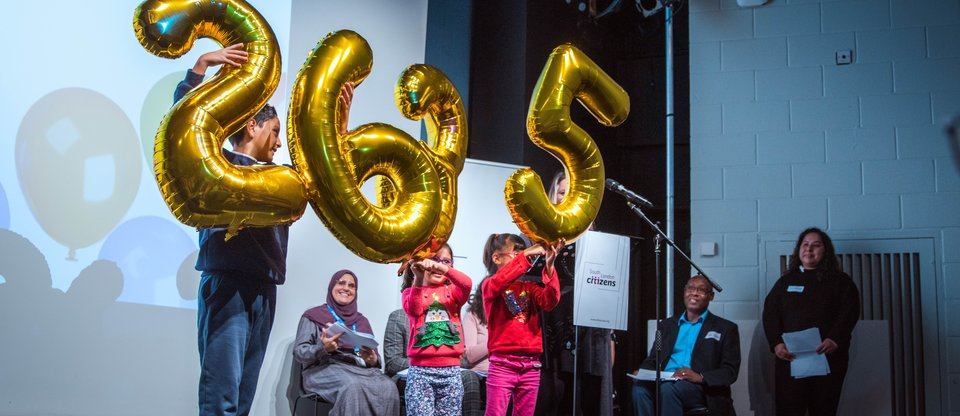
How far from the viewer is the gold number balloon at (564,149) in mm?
1353

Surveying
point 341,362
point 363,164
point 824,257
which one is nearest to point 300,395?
point 341,362

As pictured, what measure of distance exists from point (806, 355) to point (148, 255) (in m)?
3.57

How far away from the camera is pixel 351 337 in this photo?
412cm

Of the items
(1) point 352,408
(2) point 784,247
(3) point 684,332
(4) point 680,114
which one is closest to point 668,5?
(4) point 680,114

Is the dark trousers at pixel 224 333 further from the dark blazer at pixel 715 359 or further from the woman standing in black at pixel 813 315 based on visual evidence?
the woman standing in black at pixel 813 315

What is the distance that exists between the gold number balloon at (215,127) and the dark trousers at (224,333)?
123 centimetres

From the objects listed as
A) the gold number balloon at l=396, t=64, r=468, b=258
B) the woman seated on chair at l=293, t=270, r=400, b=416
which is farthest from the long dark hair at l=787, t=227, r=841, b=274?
the gold number balloon at l=396, t=64, r=468, b=258

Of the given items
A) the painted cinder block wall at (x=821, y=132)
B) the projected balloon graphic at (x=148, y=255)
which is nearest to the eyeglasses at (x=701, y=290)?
the painted cinder block wall at (x=821, y=132)

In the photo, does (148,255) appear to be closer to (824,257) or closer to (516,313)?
(516,313)

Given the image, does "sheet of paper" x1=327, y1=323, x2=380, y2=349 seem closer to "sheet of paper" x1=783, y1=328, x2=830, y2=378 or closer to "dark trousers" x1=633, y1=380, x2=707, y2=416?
"dark trousers" x1=633, y1=380, x2=707, y2=416

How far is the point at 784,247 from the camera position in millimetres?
5340

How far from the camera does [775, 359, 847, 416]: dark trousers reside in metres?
4.57

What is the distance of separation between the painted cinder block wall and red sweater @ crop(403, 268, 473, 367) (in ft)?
8.09

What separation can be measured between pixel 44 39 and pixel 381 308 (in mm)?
2410
